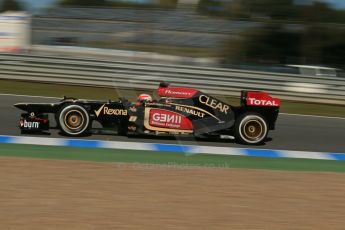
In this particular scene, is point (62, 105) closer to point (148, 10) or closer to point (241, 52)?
point (148, 10)

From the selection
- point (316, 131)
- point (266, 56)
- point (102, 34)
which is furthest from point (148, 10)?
point (316, 131)

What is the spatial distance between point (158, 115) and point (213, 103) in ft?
2.77

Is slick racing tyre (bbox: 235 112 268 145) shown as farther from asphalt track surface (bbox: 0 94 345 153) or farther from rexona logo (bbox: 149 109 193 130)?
rexona logo (bbox: 149 109 193 130)

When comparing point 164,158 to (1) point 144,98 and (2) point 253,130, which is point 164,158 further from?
(2) point 253,130

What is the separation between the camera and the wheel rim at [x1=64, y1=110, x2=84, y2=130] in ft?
26.3

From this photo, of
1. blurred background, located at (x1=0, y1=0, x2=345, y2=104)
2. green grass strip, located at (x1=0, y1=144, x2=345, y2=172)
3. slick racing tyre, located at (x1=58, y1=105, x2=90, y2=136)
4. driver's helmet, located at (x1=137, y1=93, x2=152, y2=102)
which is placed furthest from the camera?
blurred background, located at (x1=0, y1=0, x2=345, y2=104)

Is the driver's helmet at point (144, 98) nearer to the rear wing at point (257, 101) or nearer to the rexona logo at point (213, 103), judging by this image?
the rexona logo at point (213, 103)

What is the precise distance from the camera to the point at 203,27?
844 inches

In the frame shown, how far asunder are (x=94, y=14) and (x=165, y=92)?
17272 mm

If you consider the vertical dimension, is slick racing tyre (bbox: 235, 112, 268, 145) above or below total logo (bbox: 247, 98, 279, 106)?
below

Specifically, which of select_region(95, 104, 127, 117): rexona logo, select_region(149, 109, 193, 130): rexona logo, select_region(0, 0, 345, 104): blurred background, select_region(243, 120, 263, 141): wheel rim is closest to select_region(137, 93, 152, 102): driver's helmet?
select_region(149, 109, 193, 130): rexona logo

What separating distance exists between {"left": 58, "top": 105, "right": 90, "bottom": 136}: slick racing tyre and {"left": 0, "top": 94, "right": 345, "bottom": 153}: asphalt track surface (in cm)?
19

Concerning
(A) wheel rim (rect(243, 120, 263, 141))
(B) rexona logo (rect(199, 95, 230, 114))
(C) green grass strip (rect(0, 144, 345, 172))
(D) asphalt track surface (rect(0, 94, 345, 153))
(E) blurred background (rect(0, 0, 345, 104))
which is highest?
(E) blurred background (rect(0, 0, 345, 104))

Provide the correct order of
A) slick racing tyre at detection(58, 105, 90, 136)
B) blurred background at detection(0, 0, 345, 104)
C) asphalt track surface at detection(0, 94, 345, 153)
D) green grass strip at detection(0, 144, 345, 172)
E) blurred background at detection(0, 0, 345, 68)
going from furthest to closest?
blurred background at detection(0, 0, 345, 68) → blurred background at detection(0, 0, 345, 104) → asphalt track surface at detection(0, 94, 345, 153) → slick racing tyre at detection(58, 105, 90, 136) → green grass strip at detection(0, 144, 345, 172)
